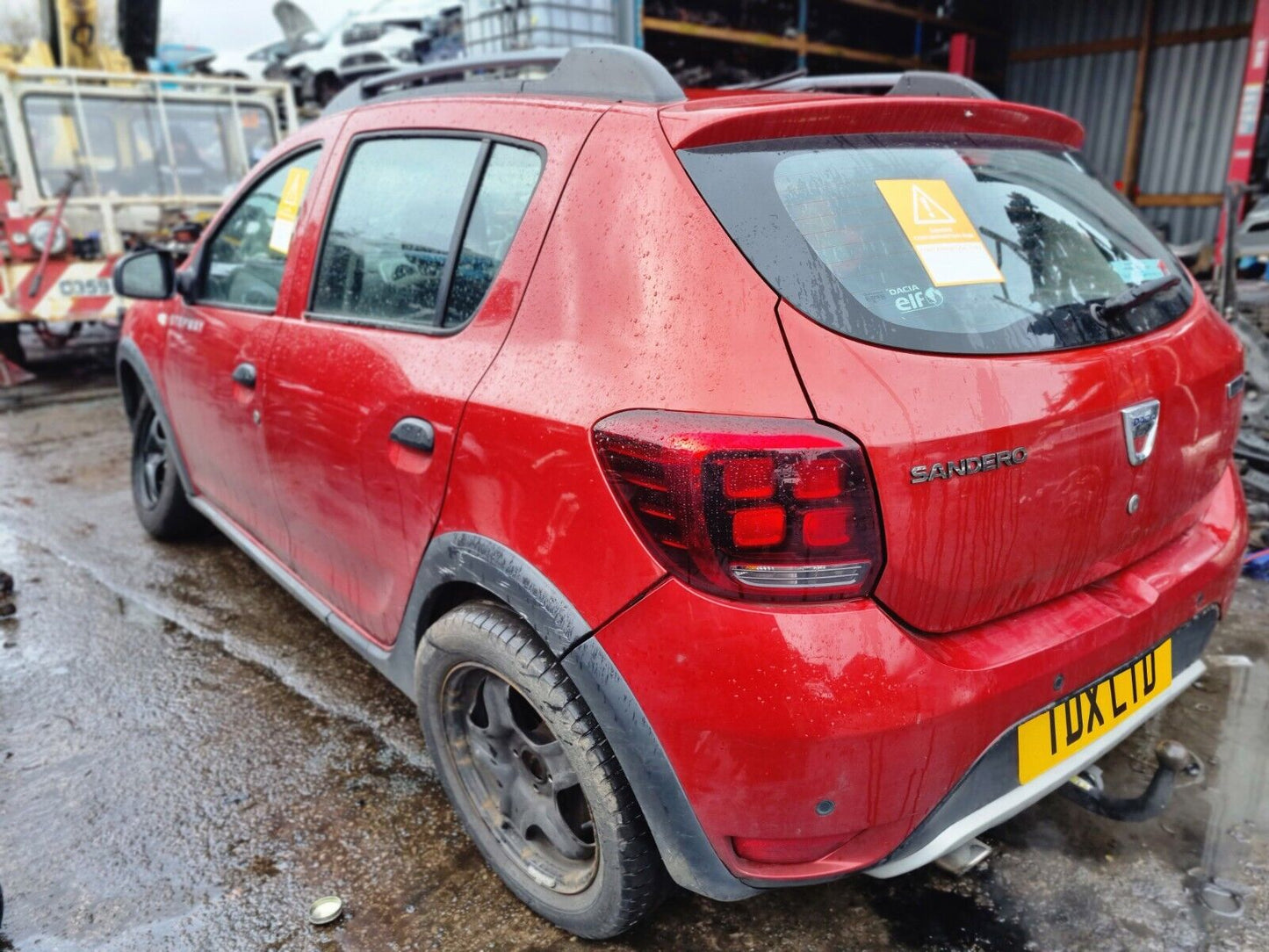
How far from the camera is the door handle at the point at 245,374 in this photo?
2.65 metres

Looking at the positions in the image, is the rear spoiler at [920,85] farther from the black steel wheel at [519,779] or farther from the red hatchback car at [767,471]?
the black steel wheel at [519,779]

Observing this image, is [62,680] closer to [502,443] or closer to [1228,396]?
[502,443]

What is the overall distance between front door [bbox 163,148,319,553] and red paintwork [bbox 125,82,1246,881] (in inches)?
34.7

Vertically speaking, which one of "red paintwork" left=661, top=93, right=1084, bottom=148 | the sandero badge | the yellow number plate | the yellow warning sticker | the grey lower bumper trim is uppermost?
"red paintwork" left=661, top=93, right=1084, bottom=148

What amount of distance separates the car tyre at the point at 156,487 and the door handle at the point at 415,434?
6.94 ft

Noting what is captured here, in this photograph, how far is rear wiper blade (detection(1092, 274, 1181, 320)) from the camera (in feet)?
5.83

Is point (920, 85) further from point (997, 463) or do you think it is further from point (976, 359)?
point (997, 463)

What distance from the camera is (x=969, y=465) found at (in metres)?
1.44

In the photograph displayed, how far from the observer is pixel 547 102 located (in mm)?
1869

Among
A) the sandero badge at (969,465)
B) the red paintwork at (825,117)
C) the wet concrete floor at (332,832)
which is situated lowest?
the wet concrete floor at (332,832)

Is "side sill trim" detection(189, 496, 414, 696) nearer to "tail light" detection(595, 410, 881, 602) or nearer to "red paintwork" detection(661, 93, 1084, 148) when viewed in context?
"tail light" detection(595, 410, 881, 602)

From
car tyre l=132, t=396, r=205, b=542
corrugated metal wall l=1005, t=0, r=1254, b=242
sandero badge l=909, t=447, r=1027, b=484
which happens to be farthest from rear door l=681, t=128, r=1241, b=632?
corrugated metal wall l=1005, t=0, r=1254, b=242

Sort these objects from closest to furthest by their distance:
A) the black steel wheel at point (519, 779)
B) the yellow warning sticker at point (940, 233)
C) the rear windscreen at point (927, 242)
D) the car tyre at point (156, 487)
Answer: the rear windscreen at point (927, 242) < the yellow warning sticker at point (940, 233) < the black steel wheel at point (519, 779) < the car tyre at point (156, 487)

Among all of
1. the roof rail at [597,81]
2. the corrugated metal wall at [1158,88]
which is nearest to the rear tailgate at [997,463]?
the roof rail at [597,81]
